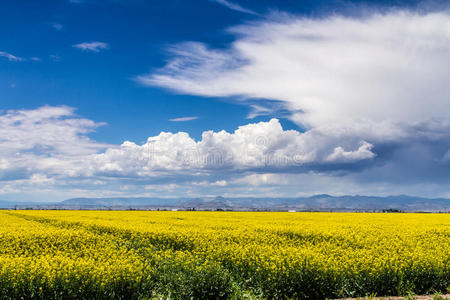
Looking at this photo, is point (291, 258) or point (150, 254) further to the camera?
point (150, 254)

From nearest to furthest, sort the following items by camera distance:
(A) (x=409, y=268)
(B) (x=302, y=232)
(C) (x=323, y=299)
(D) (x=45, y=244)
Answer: (C) (x=323, y=299) < (A) (x=409, y=268) < (D) (x=45, y=244) < (B) (x=302, y=232)

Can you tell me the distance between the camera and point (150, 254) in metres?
18.6

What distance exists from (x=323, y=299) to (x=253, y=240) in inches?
324

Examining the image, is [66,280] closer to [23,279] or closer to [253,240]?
[23,279]

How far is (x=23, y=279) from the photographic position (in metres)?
12.7

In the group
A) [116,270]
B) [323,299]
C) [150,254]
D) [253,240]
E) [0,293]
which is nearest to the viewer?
[0,293]

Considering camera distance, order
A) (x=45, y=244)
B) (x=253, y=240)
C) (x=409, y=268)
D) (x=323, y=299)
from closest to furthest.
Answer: (x=323, y=299), (x=409, y=268), (x=45, y=244), (x=253, y=240)

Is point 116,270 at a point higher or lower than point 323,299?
higher

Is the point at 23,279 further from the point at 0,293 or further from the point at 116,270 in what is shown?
the point at 116,270

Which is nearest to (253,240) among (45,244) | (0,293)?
(45,244)

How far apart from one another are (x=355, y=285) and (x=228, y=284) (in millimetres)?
5172

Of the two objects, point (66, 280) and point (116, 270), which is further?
point (116, 270)

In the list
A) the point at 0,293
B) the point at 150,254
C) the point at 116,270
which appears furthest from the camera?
the point at 150,254

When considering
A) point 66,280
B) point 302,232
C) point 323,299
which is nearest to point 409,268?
point 323,299
